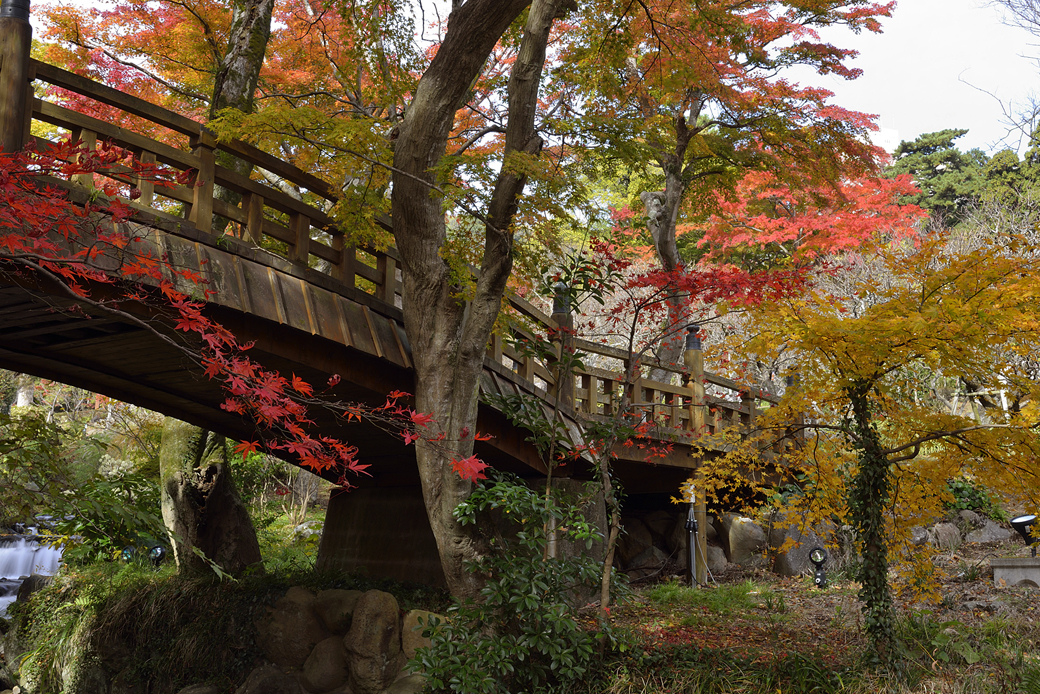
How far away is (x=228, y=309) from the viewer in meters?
5.86

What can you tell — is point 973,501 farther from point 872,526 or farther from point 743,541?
point 872,526

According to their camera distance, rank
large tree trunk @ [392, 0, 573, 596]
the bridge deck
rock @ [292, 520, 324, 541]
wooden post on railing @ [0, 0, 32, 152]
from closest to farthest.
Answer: wooden post on railing @ [0, 0, 32, 152]
the bridge deck
large tree trunk @ [392, 0, 573, 596]
rock @ [292, 520, 324, 541]

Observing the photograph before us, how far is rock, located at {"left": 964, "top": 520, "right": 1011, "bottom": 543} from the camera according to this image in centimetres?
1209

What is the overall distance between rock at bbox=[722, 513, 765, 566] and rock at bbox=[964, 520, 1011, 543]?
3471 millimetres

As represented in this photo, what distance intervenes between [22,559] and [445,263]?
12.0m

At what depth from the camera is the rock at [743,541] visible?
12.8 meters

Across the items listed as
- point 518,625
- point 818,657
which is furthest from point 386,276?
point 818,657

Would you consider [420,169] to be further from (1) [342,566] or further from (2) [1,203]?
(1) [342,566]

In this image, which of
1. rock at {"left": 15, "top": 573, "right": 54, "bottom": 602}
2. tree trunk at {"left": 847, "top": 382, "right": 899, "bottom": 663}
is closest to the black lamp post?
tree trunk at {"left": 847, "top": 382, "right": 899, "bottom": 663}

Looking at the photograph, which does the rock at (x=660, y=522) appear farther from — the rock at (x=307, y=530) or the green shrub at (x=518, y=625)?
the green shrub at (x=518, y=625)

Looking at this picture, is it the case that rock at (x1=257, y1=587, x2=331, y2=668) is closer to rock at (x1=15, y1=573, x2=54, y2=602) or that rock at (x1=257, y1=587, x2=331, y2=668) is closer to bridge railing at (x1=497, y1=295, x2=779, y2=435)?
bridge railing at (x1=497, y1=295, x2=779, y2=435)

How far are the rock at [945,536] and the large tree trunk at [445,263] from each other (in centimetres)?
939

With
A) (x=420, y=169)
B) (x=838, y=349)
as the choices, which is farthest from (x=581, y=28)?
(x=838, y=349)

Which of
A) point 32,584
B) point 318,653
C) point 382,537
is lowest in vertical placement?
point 318,653
